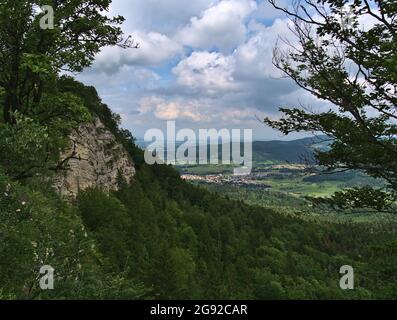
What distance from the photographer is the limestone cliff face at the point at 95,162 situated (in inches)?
2763

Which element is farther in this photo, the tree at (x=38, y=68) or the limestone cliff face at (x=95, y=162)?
the limestone cliff face at (x=95, y=162)

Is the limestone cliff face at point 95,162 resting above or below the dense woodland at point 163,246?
above

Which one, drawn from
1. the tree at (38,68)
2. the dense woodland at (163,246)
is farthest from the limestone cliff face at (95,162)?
the tree at (38,68)

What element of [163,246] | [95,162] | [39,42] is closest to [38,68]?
[39,42]

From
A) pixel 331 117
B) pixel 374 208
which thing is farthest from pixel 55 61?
pixel 374 208

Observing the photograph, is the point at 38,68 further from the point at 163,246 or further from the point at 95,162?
the point at 95,162

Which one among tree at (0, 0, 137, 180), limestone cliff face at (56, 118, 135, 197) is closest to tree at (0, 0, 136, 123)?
tree at (0, 0, 137, 180)

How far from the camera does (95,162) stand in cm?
8362

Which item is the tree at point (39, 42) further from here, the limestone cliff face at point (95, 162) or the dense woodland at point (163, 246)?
the limestone cliff face at point (95, 162)

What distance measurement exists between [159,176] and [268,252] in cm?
4578

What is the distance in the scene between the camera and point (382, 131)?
45.2ft
